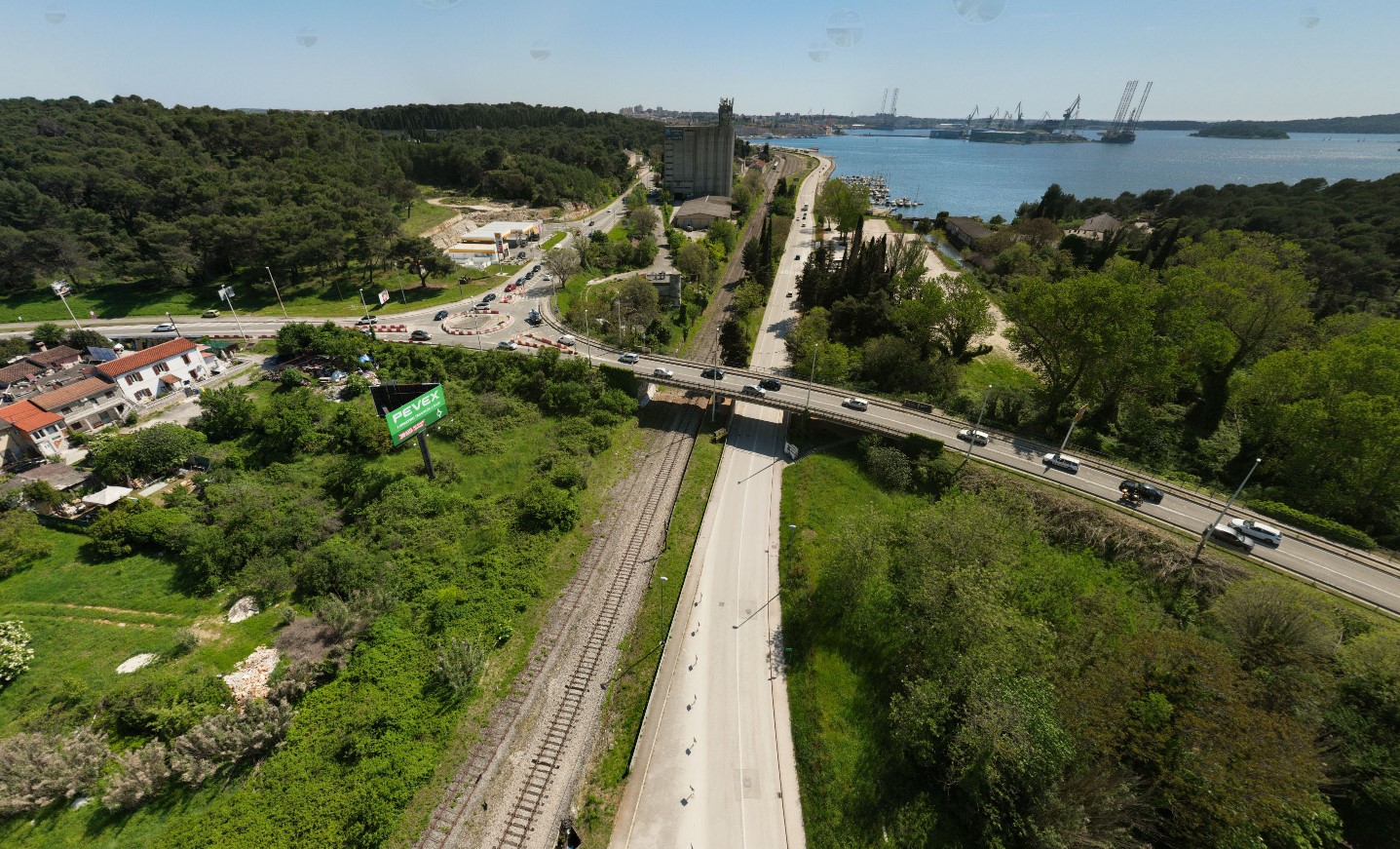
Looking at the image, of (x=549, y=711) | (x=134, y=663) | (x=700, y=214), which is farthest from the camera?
(x=700, y=214)

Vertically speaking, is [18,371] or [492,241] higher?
[492,241]

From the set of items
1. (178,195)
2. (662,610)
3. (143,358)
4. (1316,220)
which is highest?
(1316,220)

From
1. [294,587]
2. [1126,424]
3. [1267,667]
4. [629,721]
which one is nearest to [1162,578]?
[1267,667]

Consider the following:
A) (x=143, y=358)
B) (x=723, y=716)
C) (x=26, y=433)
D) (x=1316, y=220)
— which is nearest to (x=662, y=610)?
(x=723, y=716)

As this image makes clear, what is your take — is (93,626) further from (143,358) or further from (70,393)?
(143,358)

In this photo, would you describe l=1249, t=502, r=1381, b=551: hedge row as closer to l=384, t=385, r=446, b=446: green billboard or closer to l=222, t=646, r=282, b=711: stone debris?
l=384, t=385, r=446, b=446: green billboard

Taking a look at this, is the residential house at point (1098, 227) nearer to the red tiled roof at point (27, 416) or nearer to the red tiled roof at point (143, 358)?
the red tiled roof at point (143, 358)

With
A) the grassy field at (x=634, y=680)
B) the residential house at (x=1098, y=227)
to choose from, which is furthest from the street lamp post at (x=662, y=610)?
the residential house at (x=1098, y=227)

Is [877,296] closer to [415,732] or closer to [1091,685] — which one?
[1091,685]
